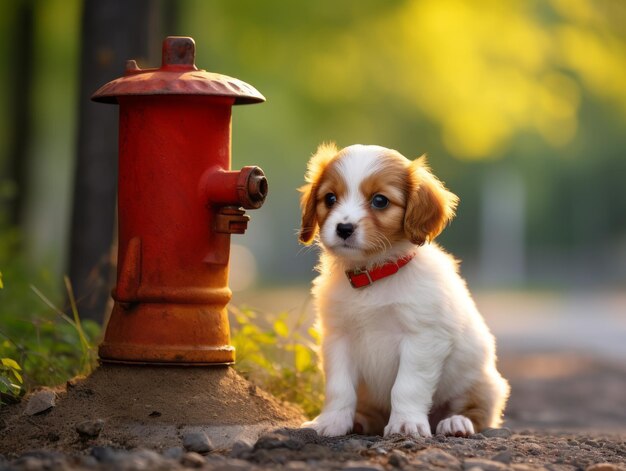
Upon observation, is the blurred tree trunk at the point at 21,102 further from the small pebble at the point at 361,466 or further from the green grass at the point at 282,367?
the small pebble at the point at 361,466

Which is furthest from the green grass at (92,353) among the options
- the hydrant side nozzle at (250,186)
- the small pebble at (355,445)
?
the small pebble at (355,445)

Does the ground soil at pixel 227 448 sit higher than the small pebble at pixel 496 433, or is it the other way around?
the ground soil at pixel 227 448

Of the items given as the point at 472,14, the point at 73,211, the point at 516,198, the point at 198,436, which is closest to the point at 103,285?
the point at 73,211

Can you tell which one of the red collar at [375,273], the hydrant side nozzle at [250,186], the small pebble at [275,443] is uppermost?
the hydrant side nozzle at [250,186]

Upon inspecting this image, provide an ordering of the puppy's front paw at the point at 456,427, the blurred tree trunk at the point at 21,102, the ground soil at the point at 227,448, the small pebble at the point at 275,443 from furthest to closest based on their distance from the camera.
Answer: the blurred tree trunk at the point at 21,102 < the puppy's front paw at the point at 456,427 < the small pebble at the point at 275,443 < the ground soil at the point at 227,448

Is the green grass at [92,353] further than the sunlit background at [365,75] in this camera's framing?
No

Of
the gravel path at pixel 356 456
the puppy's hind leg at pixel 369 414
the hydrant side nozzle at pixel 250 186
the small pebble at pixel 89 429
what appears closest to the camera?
the gravel path at pixel 356 456

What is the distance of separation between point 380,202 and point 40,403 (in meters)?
1.87

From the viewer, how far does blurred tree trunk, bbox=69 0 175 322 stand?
781 cm

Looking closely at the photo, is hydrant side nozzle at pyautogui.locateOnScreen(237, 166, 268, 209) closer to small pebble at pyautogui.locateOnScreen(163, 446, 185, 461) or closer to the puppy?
the puppy

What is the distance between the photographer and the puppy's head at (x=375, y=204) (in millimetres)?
4945

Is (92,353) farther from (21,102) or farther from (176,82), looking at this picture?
(21,102)

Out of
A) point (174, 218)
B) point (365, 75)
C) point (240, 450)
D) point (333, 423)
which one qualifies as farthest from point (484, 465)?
point (365, 75)

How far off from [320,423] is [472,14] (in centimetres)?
907
